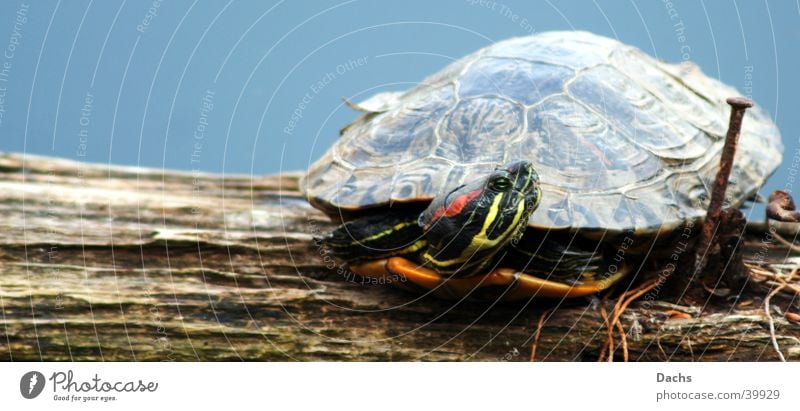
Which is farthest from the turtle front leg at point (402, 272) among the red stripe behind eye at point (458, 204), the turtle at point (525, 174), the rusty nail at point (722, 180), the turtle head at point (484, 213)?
the rusty nail at point (722, 180)

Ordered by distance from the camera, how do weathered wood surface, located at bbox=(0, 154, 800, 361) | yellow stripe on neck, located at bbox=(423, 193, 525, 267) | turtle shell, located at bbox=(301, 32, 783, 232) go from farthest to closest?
turtle shell, located at bbox=(301, 32, 783, 232) < weathered wood surface, located at bbox=(0, 154, 800, 361) < yellow stripe on neck, located at bbox=(423, 193, 525, 267)

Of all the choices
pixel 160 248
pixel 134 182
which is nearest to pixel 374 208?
pixel 160 248

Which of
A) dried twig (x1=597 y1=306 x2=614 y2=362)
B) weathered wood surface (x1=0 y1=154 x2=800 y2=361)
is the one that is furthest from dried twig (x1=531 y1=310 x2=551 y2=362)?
dried twig (x1=597 y1=306 x2=614 y2=362)

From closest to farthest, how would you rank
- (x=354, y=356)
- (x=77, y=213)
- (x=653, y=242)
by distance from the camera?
(x=354, y=356)
(x=653, y=242)
(x=77, y=213)

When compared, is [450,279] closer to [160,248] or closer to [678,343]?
[678,343]

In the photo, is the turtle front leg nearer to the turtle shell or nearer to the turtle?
the turtle

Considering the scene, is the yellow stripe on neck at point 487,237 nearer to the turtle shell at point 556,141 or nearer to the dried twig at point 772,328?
the turtle shell at point 556,141

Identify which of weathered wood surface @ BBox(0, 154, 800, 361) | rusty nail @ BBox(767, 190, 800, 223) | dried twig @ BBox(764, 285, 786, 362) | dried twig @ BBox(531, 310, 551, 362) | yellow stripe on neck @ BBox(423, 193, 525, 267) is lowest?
weathered wood surface @ BBox(0, 154, 800, 361)

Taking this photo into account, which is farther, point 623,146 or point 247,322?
point 623,146
